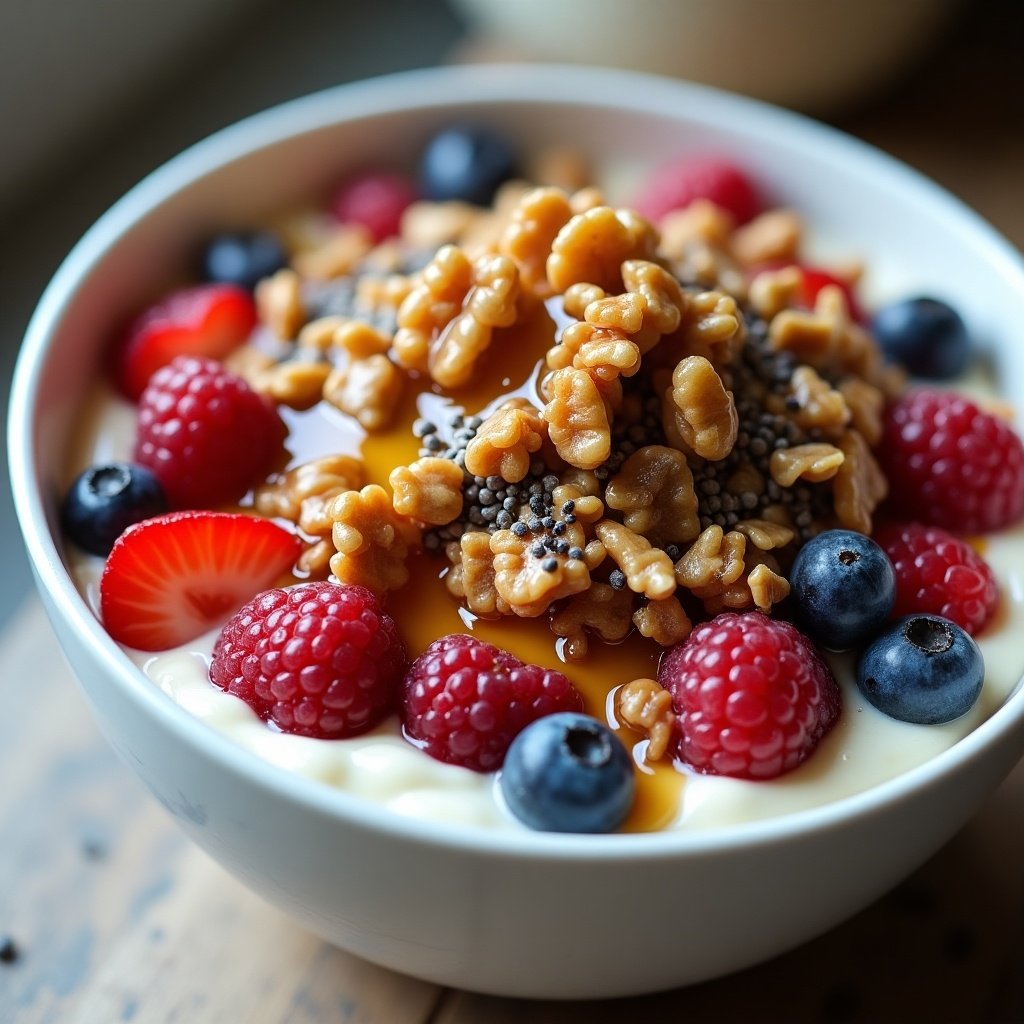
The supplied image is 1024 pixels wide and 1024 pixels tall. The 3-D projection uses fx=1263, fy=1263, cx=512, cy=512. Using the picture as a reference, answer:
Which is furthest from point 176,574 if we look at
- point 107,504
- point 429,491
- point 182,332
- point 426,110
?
point 426,110

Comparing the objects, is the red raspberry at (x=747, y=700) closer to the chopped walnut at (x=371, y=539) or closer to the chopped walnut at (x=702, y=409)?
the chopped walnut at (x=702, y=409)

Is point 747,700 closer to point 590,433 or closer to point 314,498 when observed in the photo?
point 590,433

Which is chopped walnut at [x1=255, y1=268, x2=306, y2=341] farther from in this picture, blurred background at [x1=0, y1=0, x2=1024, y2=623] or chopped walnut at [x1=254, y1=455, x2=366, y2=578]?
blurred background at [x1=0, y1=0, x2=1024, y2=623]

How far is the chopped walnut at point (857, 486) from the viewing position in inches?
46.4

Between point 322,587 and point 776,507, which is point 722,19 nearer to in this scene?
point 776,507

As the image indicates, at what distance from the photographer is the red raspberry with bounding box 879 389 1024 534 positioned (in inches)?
49.9

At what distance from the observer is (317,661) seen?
3.37ft

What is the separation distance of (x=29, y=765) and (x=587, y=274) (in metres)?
0.81

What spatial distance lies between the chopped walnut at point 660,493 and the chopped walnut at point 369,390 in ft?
0.79

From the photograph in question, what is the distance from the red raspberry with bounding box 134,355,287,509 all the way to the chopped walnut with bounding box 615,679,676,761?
0.45 meters

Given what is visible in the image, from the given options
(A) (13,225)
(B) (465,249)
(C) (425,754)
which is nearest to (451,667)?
(C) (425,754)

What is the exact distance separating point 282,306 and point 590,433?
0.47 m

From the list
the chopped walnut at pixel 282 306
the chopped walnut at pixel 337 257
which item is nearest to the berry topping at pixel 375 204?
the chopped walnut at pixel 337 257

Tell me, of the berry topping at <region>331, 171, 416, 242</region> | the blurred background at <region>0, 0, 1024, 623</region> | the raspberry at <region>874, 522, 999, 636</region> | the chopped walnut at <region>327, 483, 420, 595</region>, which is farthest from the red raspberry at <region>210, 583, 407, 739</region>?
the blurred background at <region>0, 0, 1024, 623</region>
